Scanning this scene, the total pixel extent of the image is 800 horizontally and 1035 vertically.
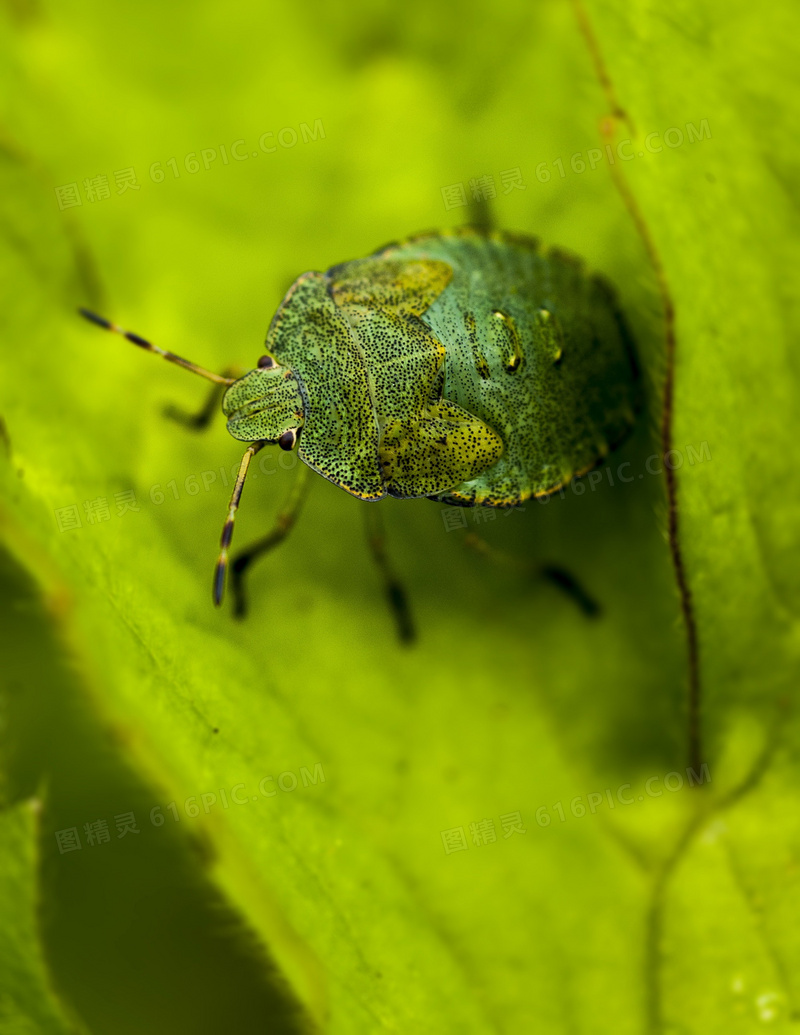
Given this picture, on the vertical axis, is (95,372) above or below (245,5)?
below

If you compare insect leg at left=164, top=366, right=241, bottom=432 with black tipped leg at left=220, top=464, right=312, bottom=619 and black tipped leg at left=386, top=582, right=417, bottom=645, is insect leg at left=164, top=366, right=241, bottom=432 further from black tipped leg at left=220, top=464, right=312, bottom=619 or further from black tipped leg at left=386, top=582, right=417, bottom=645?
black tipped leg at left=386, top=582, right=417, bottom=645

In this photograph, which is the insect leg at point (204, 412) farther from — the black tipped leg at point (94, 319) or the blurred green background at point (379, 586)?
the black tipped leg at point (94, 319)

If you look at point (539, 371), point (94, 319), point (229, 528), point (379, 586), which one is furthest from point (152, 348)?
point (539, 371)

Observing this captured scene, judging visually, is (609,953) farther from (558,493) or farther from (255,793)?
(558,493)

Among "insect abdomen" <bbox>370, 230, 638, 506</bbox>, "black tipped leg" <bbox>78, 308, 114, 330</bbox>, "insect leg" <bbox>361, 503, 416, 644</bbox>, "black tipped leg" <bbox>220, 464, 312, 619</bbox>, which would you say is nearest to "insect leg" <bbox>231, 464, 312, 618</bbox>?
"black tipped leg" <bbox>220, 464, 312, 619</bbox>

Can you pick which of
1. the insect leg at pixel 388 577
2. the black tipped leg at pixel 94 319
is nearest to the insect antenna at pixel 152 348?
the black tipped leg at pixel 94 319

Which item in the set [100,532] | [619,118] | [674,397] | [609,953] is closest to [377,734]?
[609,953]

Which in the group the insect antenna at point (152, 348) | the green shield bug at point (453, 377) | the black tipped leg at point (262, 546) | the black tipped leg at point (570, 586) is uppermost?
the insect antenna at point (152, 348)
